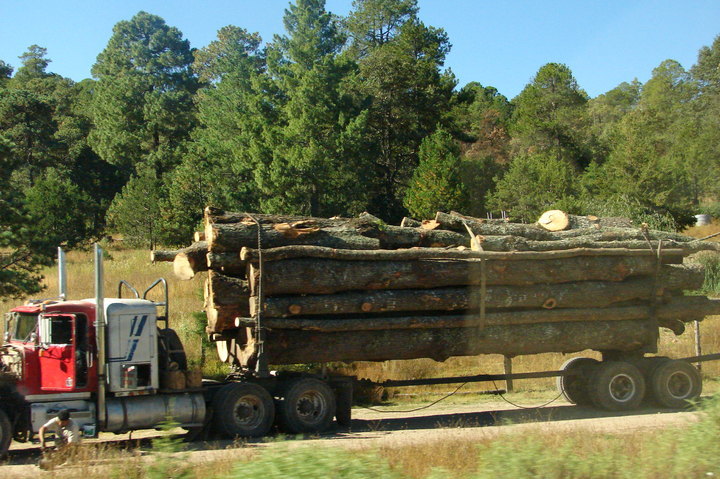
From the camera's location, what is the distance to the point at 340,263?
1373 cm

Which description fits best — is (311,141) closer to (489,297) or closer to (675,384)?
(489,297)

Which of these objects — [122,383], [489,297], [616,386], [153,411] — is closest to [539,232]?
[489,297]

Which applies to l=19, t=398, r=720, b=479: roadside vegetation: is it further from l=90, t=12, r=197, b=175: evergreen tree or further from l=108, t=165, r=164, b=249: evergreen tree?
l=90, t=12, r=197, b=175: evergreen tree

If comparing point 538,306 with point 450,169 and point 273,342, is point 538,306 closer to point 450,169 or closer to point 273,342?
point 273,342

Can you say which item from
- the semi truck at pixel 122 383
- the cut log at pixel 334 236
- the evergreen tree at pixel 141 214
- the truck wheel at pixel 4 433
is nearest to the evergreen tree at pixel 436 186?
the evergreen tree at pixel 141 214

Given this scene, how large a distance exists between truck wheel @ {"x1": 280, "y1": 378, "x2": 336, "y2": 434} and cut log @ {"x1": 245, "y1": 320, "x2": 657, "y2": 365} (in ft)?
1.50

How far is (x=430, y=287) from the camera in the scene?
14.4 m

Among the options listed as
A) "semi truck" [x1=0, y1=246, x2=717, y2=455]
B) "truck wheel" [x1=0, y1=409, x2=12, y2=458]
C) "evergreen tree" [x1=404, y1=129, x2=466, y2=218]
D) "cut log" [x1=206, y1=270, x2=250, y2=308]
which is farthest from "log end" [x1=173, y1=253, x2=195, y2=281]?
"evergreen tree" [x1=404, y1=129, x2=466, y2=218]

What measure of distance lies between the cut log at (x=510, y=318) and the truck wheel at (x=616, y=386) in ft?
3.27

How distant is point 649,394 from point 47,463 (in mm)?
11702

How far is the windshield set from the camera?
40.8ft

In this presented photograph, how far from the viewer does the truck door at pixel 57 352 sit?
12008mm

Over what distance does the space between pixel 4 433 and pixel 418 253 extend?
7.30 m

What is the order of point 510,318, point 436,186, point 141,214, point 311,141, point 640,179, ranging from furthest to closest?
point 640,179
point 141,214
point 436,186
point 311,141
point 510,318
